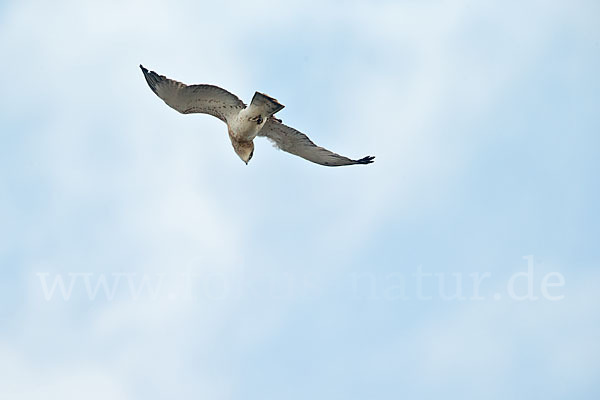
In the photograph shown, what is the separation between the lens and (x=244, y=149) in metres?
19.7

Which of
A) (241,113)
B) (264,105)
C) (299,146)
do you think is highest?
(299,146)

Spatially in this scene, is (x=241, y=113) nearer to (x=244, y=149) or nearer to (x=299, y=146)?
(x=244, y=149)

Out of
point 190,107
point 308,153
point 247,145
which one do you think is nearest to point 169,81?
point 190,107

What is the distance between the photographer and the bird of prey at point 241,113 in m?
18.7

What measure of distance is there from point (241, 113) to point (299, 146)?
2.04m

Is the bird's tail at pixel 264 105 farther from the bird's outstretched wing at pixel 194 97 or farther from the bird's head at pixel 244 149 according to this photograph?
the bird's head at pixel 244 149

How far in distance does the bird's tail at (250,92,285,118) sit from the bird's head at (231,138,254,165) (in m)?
1.14

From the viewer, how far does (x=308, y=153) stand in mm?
20719

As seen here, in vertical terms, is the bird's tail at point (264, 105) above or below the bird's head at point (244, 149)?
below

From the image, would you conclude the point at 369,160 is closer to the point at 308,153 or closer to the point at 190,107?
the point at 308,153

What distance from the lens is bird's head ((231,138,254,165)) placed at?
1967 centimetres

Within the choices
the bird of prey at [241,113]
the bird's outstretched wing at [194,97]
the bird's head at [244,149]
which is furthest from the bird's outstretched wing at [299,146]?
the bird's outstretched wing at [194,97]

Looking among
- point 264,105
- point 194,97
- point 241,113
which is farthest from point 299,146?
point 194,97

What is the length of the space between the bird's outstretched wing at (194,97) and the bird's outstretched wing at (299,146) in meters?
0.97
